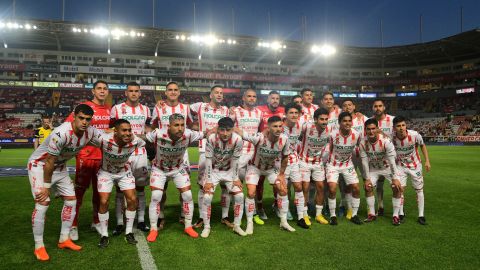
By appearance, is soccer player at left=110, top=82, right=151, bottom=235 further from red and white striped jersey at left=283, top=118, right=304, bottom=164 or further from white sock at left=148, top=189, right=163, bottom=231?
red and white striped jersey at left=283, top=118, right=304, bottom=164

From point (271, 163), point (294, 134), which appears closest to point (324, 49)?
point (294, 134)

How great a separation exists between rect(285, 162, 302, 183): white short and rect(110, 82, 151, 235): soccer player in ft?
8.95

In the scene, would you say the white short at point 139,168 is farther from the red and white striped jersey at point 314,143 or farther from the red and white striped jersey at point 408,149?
the red and white striped jersey at point 408,149

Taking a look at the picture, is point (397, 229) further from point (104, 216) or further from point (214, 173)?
point (104, 216)

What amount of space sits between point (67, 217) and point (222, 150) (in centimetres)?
267

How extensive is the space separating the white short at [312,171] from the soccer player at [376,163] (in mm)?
889

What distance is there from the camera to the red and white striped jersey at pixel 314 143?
21.3 ft

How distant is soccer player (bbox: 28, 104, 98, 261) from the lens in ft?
14.7

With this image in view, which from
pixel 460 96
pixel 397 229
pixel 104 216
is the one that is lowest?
pixel 397 229

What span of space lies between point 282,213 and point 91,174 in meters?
3.50

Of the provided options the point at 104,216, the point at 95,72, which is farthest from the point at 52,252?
the point at 95,72

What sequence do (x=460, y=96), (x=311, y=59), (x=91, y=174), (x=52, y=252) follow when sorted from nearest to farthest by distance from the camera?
1. (x=52, y=252)
2. (x=91, y=174)
3. (x=460, y=96)
4. (x=311, y=59)

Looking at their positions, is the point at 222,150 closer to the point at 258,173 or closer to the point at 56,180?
the point at 258,173

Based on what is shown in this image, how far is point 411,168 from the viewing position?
6.62 meters
